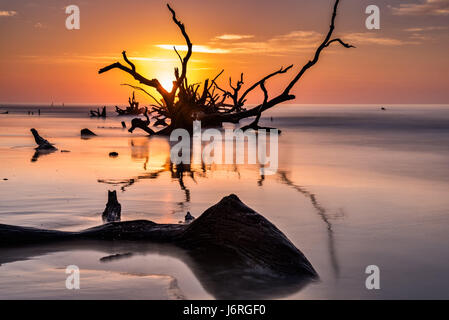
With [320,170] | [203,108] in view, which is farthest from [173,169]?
[203,108]

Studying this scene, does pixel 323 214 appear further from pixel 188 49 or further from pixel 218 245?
pixel 188 49

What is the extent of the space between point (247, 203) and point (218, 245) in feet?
12.6

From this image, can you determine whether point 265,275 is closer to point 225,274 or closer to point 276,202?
point 225,274

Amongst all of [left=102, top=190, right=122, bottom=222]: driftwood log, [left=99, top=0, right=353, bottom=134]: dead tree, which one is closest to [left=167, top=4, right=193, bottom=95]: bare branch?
[left=99, top=0, right=353, bottom=134]: dead tree

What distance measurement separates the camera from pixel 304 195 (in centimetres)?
1008

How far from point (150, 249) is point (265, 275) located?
1.41 meters

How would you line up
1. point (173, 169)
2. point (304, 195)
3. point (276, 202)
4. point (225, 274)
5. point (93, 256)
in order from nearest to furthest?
point (225, 274), point (93, 256), point (276, 202), point (304, 195), point (173, 169)

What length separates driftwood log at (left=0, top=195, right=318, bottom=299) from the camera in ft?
15.8

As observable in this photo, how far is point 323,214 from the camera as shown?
8.21 meters

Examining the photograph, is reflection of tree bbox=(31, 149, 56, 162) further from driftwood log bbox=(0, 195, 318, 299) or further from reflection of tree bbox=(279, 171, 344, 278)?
driftwood log bbox=(0, 195, 318, 299)

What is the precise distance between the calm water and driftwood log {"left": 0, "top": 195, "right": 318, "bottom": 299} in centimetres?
8

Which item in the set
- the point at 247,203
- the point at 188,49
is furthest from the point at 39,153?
the point at 247,203

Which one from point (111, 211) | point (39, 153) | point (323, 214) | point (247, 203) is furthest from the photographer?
point (39, 153)

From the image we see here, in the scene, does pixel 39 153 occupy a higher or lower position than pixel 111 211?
higher
